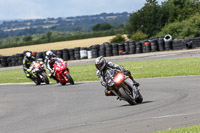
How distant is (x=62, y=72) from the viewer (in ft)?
63.2

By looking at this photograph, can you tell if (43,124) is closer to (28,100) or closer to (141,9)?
(28,100)

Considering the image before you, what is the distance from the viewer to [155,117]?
8.50m

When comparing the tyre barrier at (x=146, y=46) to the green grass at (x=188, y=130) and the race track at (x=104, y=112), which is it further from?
the green grass at (x=188, y=130)

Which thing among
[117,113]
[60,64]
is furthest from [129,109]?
[60,64]

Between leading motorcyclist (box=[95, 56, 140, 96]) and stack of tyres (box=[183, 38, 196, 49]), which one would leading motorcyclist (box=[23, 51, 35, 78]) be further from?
stack of tyres (box=[183, 38, 196, 49])

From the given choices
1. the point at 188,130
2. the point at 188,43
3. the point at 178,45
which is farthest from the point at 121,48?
the point at 188,130

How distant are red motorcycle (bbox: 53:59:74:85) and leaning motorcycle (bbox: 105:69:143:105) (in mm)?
8122

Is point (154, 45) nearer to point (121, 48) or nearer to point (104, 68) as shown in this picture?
point (121, 48)

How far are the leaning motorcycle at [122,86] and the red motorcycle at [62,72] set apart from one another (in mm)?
8122

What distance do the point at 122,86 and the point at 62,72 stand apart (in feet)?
28.3

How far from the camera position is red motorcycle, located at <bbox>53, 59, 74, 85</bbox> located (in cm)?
1916

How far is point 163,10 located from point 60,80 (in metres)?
50.9

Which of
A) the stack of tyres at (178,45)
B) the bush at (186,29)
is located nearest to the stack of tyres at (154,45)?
the stack of tyres at (178,45)

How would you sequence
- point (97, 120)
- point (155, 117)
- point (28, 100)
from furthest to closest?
point (28, 100) → point (97, 120) → point (155, 117)
